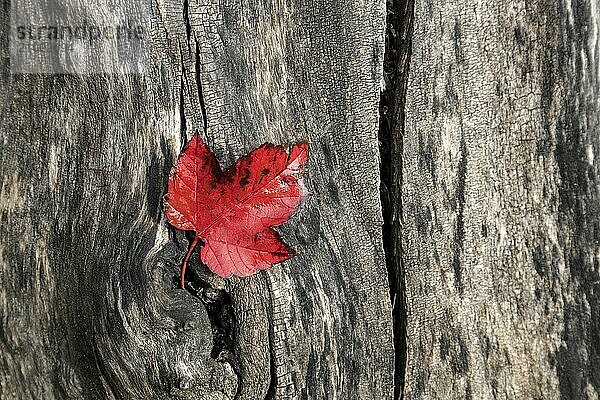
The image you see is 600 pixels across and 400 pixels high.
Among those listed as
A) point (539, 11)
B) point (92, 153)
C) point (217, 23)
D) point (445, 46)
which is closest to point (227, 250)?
point (92, 153)

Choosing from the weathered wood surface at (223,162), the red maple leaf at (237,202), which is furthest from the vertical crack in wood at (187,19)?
the red maple leaf at (237,202)

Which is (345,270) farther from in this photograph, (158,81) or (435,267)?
(158,81)

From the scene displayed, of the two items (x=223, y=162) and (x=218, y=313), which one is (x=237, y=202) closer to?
(x=223, y=162)

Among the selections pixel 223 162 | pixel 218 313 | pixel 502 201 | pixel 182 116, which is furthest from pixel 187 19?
pixel 502 201

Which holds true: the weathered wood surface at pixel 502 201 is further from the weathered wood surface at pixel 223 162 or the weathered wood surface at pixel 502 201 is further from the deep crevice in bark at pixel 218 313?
the deep crevice in bark at pixel 218 313

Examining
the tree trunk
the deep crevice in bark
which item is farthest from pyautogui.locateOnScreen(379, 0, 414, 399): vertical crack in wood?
the deep crevice in bark

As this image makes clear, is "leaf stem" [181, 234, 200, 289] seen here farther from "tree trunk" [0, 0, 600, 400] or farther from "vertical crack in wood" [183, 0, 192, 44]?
"vertical crack in wood" [183, 0, 192, 44]

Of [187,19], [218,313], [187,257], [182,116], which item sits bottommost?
[218,313]
